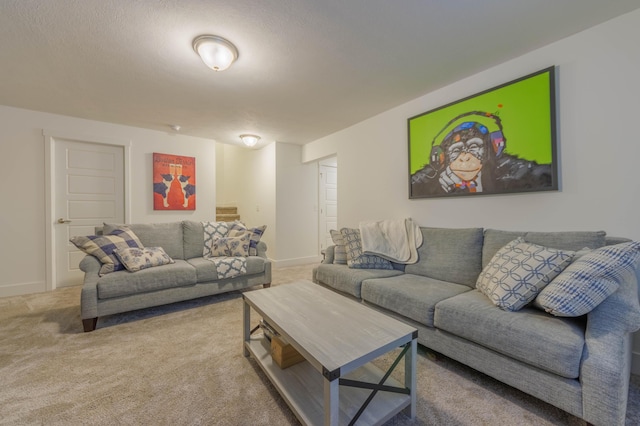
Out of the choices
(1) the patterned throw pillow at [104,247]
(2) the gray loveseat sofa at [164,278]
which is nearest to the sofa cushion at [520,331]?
(2) the gray loveseat sofa at [164,278]

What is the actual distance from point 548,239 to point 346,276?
5.09 feet

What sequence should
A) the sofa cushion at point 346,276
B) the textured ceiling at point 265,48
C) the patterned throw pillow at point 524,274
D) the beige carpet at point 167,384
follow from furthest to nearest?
the sofa cushion at point 346,276 < the textured ceiling at point 265,48 < the patterned throw pillow at point 524,274 < the beige carpet at point 167,384

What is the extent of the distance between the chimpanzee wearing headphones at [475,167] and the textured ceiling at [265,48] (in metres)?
0.56

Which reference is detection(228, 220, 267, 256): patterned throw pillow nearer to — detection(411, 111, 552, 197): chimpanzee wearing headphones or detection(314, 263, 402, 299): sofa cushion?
detection(314, 263, 402, 299): sofa cushion

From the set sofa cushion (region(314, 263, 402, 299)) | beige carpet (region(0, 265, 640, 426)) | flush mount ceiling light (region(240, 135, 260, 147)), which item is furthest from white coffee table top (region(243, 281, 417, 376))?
flush mount ceiling light (region(240, 135, 260, 147))

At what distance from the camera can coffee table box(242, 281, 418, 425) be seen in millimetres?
1059

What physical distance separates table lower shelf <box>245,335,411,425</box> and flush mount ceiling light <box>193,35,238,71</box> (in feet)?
6.94

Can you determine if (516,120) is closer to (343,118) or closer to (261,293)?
(343,118)

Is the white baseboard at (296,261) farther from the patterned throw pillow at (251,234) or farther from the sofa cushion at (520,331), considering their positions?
the sofa cushion at (520,331)

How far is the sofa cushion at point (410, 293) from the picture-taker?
1783 mm

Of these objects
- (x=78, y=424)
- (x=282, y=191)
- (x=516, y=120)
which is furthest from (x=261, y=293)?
(x=282, y=191)

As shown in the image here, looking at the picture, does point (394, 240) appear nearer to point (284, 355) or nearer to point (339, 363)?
point (284, 355)

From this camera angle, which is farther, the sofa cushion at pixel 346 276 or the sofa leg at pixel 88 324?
the sofa cushion at pixel 346 276

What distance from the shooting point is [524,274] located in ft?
5.01
